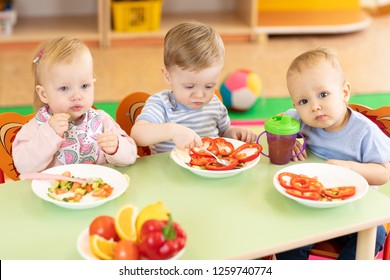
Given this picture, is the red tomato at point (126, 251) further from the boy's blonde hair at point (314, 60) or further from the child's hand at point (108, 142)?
the boy's blonde hair at point (314, 60)

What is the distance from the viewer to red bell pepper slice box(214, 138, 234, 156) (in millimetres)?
1602

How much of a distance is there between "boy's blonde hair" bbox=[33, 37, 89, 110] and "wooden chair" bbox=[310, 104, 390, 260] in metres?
0.74

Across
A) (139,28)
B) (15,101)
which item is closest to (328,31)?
(139,28)

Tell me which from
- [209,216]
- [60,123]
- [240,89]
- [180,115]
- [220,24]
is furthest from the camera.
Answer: [220,24]

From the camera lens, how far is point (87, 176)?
152cm

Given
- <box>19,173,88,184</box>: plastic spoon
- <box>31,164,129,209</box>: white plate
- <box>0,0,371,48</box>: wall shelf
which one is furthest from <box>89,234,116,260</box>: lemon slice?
<box>0,0,371,48</box>: wall shelf

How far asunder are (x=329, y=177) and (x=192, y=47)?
0.45 meters

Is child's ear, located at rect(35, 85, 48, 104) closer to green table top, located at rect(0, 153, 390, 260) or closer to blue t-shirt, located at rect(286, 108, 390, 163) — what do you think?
green table top, located at rect(0, 153, 390, 260)

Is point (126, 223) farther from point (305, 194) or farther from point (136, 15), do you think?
point (136, 15)

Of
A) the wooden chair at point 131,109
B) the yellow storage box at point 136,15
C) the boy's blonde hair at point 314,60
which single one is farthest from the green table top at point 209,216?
the yellow storage box at point 136,15

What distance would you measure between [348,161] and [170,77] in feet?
1.58

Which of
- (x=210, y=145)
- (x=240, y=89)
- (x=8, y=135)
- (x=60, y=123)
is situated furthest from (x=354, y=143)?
(x=240, y=89)
